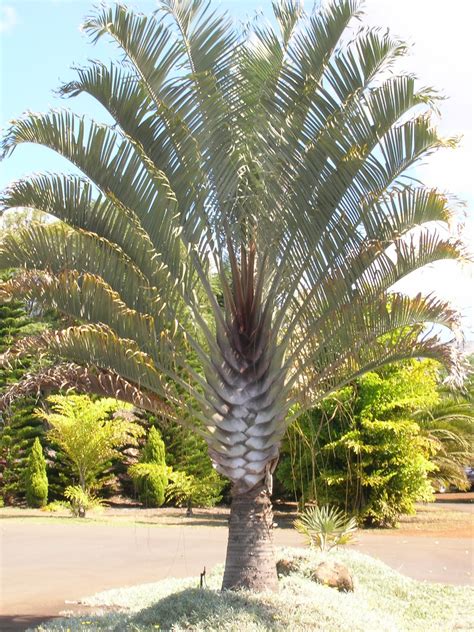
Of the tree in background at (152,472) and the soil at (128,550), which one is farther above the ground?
the tree in background at (152,472)

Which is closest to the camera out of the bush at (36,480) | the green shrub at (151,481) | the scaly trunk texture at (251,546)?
the scaly trunk texture at (251,546)

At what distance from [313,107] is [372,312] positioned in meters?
2.17

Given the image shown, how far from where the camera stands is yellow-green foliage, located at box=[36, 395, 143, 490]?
70.7 feet

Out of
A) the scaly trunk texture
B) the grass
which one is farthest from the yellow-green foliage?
the scaly trunk texture

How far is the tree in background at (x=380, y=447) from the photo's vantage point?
18.6 m

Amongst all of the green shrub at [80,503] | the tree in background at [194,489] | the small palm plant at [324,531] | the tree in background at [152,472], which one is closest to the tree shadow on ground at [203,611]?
the small palm plant at [324,531]

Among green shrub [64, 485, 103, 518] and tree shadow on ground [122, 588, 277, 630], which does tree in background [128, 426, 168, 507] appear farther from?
tree shadow on ground [122, 588, 277, 630]

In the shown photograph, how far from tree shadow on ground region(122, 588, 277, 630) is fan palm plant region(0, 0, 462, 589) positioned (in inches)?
14.1

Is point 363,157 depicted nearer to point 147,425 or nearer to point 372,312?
point 372,312

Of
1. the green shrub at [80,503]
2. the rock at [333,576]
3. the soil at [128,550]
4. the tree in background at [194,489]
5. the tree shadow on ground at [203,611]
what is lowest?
the tree shadow on ground at [203,611]

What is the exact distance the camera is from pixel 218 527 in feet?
60.9

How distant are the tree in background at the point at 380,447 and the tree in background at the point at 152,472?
6.22 meters

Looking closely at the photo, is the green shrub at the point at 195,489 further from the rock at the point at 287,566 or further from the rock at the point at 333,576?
the rock at the point at 333,576

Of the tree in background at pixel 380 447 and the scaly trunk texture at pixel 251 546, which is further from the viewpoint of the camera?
the tree in background at pixel 380 447
